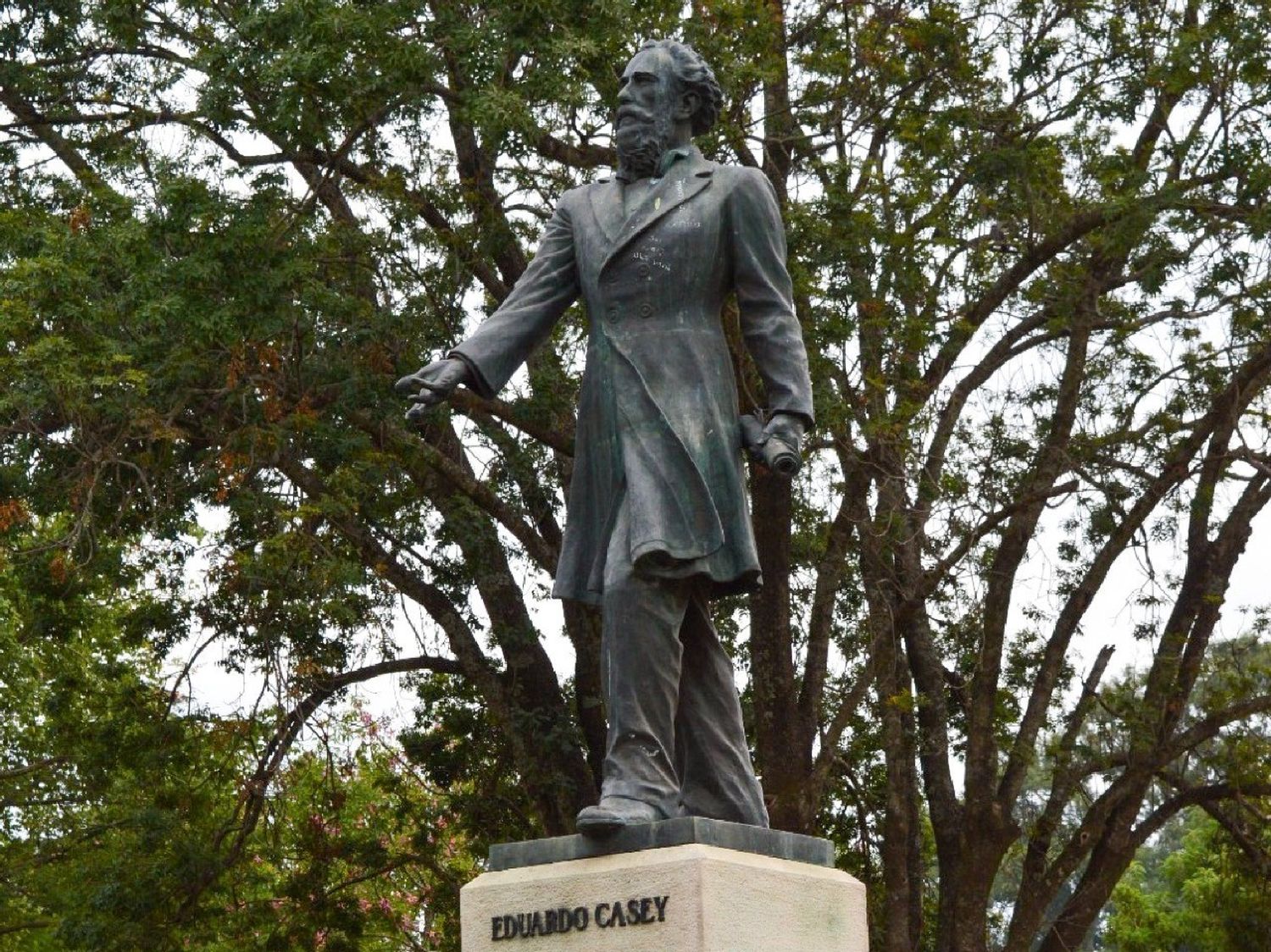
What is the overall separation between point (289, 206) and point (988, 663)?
5.96 m

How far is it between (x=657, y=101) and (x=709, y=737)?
70.8 inches

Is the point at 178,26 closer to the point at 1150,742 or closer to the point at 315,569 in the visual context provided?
the point at 315,569

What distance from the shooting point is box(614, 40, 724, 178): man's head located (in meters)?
6.00

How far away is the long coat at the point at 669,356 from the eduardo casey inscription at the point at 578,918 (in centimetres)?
90

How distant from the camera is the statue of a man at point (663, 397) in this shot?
18.2 feet

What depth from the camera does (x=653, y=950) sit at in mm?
5094

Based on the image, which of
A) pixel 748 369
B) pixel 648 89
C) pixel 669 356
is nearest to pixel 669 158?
pixel 648 89

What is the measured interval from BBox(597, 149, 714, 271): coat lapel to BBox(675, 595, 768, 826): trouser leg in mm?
1025

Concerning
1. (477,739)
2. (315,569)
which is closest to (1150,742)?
(477,739)

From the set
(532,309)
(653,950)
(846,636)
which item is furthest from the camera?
(846,636)

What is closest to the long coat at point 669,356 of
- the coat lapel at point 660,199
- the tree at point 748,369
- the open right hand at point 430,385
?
the coat lapel at point 660,199

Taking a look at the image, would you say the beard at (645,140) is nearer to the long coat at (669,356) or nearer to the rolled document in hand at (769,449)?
the long coat at (669,356)

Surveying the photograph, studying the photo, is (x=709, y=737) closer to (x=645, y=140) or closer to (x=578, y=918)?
(x=578, y=918)

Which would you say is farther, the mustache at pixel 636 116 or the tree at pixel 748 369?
the tree at pixel 748 369
